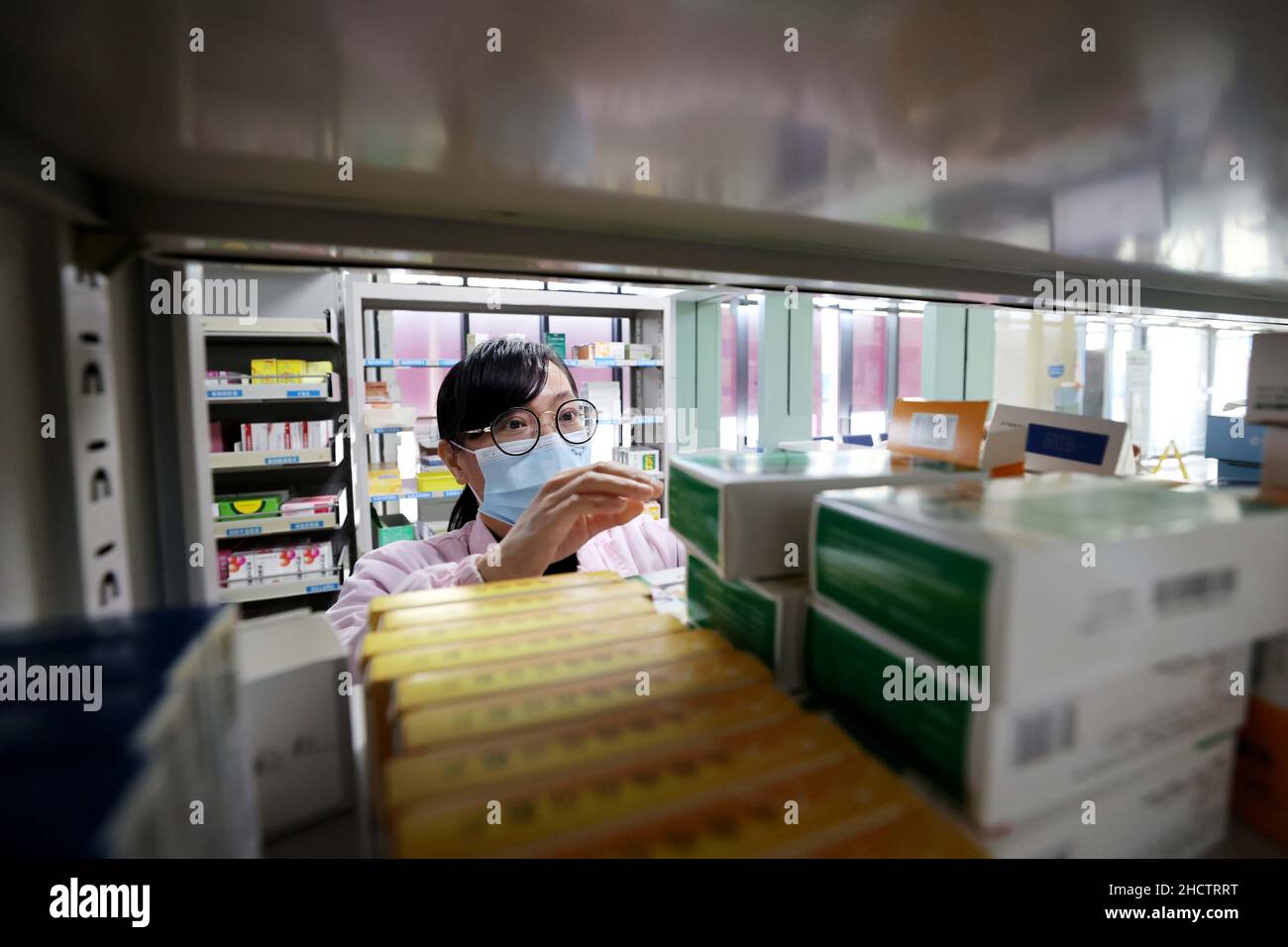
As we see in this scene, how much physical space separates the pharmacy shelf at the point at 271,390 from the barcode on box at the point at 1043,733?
404 centimetres

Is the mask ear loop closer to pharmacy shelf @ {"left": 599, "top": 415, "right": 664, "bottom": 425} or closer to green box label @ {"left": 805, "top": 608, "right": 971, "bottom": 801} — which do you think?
green box label @ {"left": 805, "top": 608, "right": 971, "bottom": 801}

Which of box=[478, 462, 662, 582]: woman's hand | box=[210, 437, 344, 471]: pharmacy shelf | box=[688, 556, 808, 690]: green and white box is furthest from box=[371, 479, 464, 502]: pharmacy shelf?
box=[688, 556, 808, 690]: green and white box

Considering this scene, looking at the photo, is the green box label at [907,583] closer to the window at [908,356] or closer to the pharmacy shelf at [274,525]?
the pharmacy shelf at [274,525]

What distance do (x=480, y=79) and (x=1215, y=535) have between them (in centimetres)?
72

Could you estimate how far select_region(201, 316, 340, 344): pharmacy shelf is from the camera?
3.79 metres

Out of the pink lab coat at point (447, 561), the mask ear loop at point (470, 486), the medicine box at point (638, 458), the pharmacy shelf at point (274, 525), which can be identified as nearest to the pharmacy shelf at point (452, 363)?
the medicine box at point (638, 458)

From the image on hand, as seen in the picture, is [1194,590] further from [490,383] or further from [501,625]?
[490,383]

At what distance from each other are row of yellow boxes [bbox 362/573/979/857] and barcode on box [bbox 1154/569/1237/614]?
0.25m

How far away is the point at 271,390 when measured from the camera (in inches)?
148

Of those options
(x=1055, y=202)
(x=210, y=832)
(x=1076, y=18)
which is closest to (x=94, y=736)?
(x=210, y=832)

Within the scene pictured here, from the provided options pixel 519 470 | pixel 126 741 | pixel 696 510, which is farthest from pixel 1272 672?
pixel 519 470

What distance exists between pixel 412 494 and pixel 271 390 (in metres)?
0.97

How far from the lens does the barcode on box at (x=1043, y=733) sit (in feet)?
1.67
